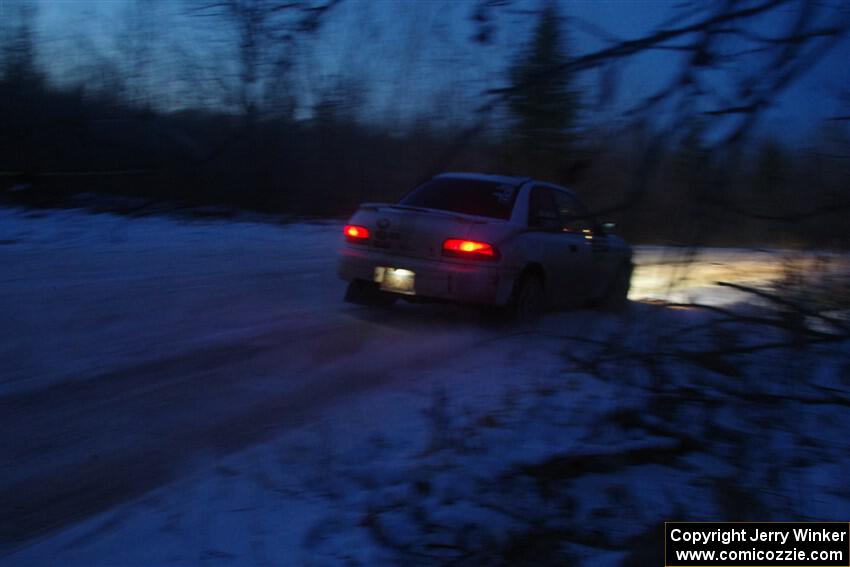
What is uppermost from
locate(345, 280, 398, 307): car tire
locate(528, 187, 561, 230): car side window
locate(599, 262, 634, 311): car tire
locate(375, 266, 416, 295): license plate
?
locate(528, 187, 561, 230): car side window

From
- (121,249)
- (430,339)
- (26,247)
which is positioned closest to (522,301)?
(430,339)

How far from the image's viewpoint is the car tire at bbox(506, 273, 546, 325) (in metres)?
9.05

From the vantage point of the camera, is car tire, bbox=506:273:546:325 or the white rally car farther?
car tire, bbox=506:273:546:325

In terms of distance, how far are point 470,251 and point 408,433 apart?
133 inches

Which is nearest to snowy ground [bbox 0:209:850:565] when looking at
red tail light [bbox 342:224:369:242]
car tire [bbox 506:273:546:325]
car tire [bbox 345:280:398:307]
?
car tire [bbox 506:273:546:325]

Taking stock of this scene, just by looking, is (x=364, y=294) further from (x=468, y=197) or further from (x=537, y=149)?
(x=537, y=149)

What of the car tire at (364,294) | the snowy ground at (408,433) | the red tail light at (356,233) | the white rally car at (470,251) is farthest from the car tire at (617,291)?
the car tire at (364,294)

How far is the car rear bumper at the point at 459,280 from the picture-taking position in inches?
343

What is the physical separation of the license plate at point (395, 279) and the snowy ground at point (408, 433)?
454 millimetres

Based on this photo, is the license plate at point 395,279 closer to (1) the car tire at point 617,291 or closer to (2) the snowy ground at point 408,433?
(2) the snowy ground at point 408,433

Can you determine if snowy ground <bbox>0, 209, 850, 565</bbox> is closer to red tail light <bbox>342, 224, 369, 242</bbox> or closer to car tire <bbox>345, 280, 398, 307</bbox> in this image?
car tire <bbox>345, 280, 398, 307</bbox>

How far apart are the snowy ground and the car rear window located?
51.7 inches

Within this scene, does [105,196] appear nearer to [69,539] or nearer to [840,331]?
[69,539]

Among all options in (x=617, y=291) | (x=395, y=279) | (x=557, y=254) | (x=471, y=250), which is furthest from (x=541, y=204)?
(x=617, y=291)
